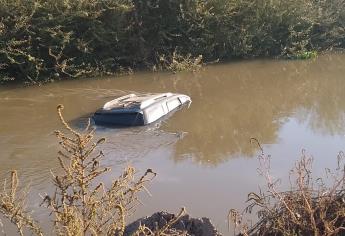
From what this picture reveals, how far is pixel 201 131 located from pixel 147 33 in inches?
329

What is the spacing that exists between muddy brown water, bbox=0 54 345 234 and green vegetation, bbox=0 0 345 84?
0.98m

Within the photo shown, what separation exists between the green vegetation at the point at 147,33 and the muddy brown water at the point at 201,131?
3.22 feet

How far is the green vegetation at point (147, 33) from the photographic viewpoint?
16.6 metres

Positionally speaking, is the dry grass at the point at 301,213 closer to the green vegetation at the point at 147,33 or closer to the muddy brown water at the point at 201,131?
the muddy brown water at the point at 201,131

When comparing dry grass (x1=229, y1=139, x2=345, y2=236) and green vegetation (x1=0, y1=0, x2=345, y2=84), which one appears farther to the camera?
green vegetation (x1=0, y1=0, x2=345, y2=84)

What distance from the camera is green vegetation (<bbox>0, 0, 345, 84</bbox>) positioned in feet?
54.6

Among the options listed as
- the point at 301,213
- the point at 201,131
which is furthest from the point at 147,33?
the point at 301,213

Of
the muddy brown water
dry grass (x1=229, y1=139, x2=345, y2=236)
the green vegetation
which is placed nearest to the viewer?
dry grass (x1=229, y1=139, x2=345, y2=236)

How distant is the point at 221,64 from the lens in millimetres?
20359

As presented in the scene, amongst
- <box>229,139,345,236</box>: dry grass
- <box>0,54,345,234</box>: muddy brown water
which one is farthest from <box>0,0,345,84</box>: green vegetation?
<box>229,139,345,236</box>: dry grass

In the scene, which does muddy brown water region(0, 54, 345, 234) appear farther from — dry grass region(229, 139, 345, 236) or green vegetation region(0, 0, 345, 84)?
dry grass region(229, 139, 345, 236)

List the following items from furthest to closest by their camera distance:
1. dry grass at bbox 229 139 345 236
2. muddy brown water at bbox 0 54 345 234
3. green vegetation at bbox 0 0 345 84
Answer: green vegetation at bbox 0 0 345 84 → muddy brown water at bbox 0 54 345 234 → dry grass at bbox 229 139 345 236

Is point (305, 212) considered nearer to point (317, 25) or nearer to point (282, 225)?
point (282, 225)

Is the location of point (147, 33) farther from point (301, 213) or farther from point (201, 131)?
point (301, 213)
